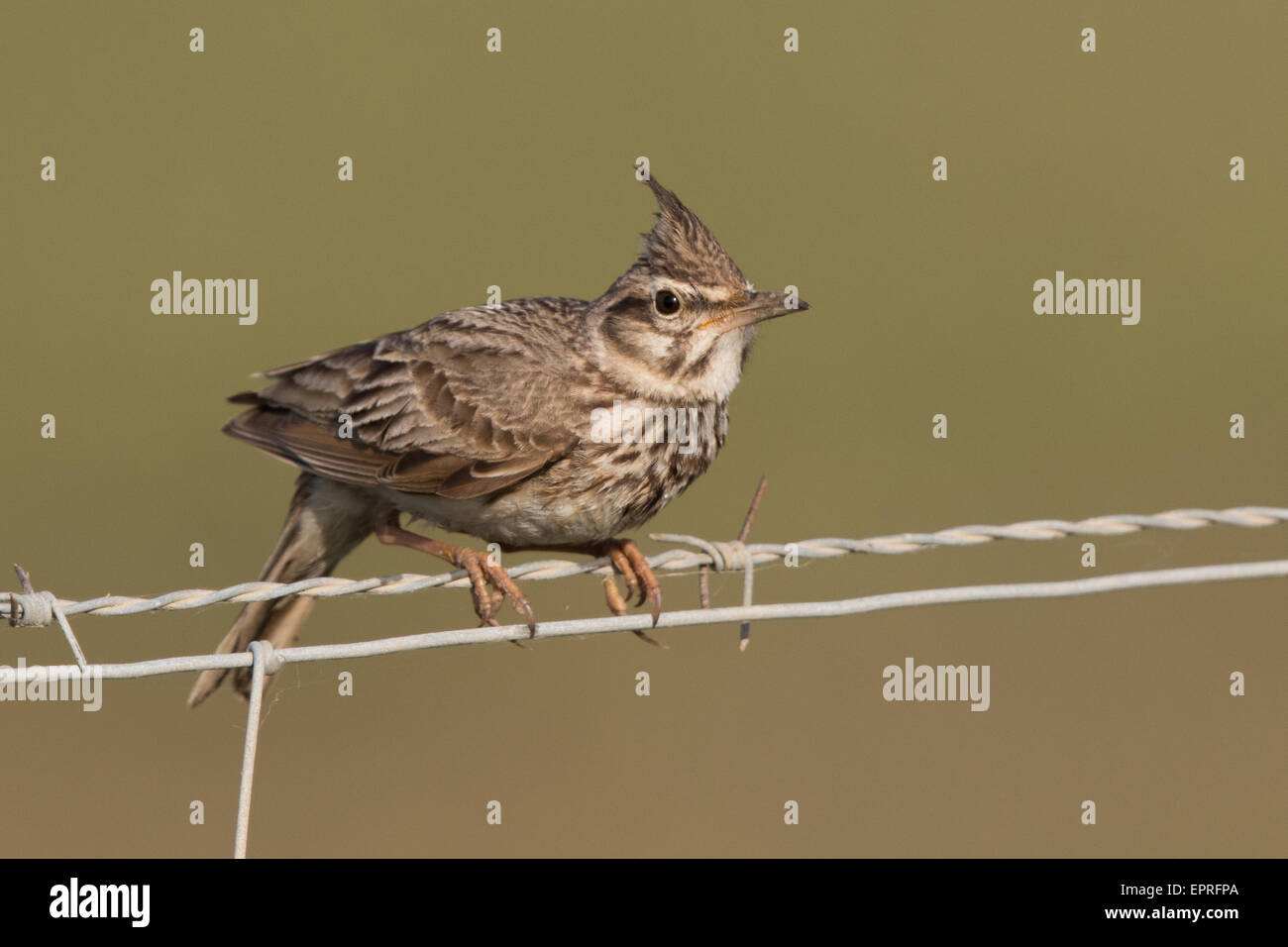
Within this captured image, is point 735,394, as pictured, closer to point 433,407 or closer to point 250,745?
point 433,407

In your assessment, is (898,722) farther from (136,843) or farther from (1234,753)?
(136,843)

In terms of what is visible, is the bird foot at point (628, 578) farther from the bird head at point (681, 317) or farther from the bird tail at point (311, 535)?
the bird tail at point (311, 535)

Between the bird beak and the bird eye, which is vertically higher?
the bird eye

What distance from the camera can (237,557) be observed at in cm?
1310

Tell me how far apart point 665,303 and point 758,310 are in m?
0.40

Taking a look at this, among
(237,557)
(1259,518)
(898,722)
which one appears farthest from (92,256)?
(1259,518)

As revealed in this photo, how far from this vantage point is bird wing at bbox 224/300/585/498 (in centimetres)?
635

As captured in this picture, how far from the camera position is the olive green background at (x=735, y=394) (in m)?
11.3

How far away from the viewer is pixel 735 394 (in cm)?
1498

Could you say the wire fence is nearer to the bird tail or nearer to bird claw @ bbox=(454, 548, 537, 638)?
bird claw @ bbox=(454, 548, 537, 638)

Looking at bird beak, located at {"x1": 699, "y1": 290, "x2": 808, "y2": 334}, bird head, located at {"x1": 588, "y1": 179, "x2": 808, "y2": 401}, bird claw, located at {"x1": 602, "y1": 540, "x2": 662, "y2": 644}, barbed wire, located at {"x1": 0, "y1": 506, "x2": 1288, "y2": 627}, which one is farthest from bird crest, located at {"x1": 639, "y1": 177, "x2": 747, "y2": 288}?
barbed wire, located at {"x1": 0, "y1": 506, "x2": 1288, "y2": 627}

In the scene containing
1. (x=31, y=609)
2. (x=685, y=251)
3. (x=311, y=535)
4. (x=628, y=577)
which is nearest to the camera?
(x=31, y=609)

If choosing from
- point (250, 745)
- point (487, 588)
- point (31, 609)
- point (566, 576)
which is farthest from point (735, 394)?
point (31, 609)

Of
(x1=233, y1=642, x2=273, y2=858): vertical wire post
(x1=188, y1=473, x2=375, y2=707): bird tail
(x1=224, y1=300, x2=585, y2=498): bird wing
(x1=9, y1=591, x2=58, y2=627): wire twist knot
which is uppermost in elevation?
(x1=224, y1=300, x2=585, y2=498): bird wing
